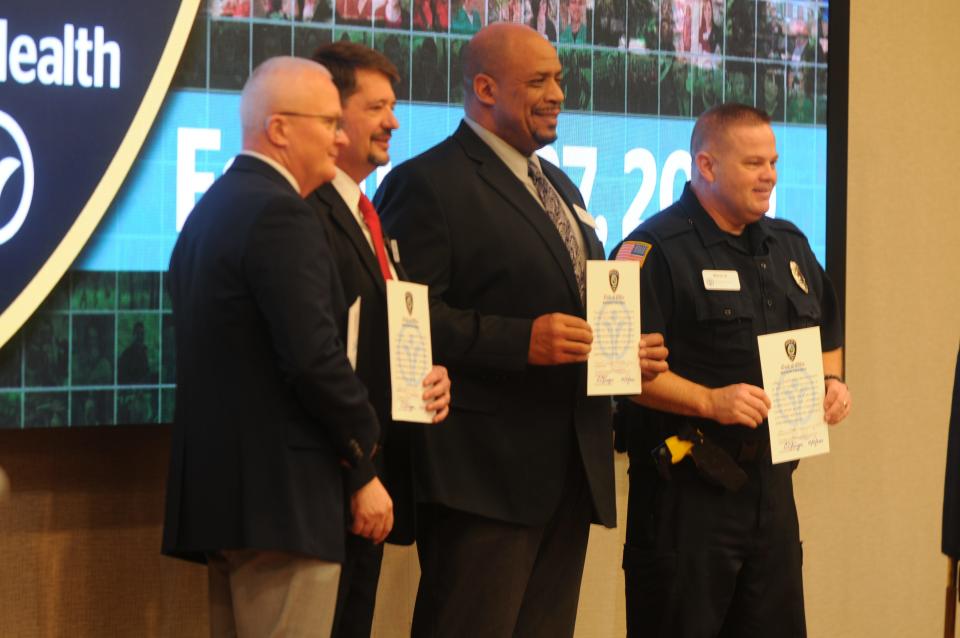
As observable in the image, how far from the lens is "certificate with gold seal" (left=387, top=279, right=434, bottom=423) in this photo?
238cm

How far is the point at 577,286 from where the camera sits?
2.79m

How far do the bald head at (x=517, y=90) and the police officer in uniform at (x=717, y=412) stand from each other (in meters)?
0.46

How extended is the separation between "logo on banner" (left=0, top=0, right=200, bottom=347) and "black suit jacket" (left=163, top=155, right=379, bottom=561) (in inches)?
31.6

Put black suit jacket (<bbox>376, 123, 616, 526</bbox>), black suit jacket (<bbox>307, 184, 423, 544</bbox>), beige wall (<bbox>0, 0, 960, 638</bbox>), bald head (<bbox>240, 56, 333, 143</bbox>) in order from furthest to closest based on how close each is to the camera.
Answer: beige wall (<bbox>0, 0, 960, 638</bbox>)
black suit jacket (<bbox>376, 123, 616, 526</bbox>)
black suit jacket (<bbox>307, 184, 423, 544</bbox>)
bald head (<bbox>240, 56, 333, 143</bbox>)

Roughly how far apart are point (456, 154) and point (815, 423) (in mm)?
1113

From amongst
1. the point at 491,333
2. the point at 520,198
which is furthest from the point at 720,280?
the point at 491,333

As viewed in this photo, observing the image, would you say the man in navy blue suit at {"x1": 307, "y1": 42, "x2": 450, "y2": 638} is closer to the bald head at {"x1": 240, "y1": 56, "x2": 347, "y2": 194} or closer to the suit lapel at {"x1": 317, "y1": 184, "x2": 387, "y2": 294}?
the suit lapel at {"x1": 317, "y1": 184, "x2": 387, "y2": 294}

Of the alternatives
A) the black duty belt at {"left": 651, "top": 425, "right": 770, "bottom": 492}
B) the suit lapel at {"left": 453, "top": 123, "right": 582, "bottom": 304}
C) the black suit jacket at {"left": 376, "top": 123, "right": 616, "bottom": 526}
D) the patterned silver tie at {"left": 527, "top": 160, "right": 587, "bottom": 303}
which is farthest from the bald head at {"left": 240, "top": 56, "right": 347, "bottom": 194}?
the black duty belt at {"left": 651, "top": 425, "right": 770, "bottom": 492}

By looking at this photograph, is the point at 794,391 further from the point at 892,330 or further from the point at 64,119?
the point at 64,119

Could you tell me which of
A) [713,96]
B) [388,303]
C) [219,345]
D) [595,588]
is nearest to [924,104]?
[713,96]

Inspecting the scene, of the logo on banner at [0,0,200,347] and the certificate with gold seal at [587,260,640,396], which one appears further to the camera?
the logo on banner at [0,0,200,347]

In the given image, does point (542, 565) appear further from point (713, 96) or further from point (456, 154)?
point (713, 96)

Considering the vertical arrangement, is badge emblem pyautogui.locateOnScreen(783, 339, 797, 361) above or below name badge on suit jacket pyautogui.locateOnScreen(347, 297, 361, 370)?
below

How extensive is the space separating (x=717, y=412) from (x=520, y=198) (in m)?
0.71
